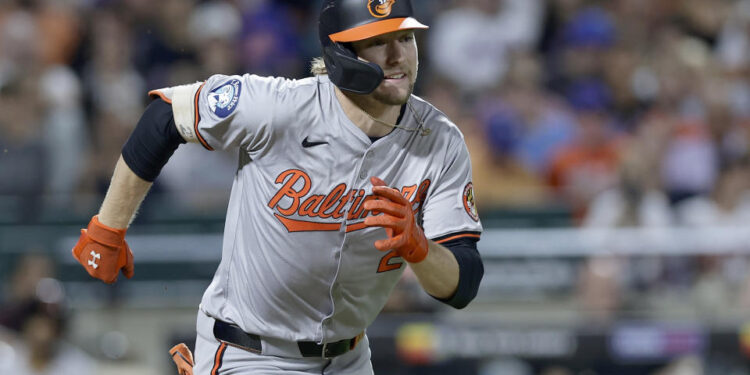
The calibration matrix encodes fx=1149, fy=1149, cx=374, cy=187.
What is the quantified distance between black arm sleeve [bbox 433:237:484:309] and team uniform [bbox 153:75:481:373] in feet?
0.12

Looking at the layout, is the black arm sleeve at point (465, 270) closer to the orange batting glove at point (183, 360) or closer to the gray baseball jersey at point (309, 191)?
the gray baseball jersey at point (309, 191)

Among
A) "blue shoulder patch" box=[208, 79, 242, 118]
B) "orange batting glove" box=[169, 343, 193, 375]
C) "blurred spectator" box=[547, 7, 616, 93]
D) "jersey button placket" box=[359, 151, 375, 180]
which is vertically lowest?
"blurred spectator" box=[547, 7, 616, 93]

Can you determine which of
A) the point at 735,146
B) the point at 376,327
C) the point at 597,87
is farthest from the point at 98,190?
the point at 735,146

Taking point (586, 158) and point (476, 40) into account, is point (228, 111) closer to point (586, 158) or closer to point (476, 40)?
point (586, 158)

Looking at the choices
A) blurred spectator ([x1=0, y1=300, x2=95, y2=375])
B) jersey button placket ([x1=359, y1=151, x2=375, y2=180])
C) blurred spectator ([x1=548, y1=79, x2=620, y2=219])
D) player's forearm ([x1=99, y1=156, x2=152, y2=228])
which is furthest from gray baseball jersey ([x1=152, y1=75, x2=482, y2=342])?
blurred spectator ([x1=548, y1=79, x2=620, y2=219])

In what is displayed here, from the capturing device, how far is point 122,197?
3.56 meters

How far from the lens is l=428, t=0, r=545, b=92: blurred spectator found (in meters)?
8.98

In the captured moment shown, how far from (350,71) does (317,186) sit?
0.35 m

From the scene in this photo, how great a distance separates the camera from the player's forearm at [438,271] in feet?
10.2

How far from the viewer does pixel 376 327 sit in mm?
6664

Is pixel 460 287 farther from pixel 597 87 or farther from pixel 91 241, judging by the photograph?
pixel 597 87

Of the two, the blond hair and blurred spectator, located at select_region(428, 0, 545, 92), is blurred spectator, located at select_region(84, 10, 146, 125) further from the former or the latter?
the blond hair

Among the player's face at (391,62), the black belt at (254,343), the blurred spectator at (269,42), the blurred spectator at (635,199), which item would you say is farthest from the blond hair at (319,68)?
the blurred spectator at (269,42)

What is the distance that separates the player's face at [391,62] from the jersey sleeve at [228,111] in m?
0.30
